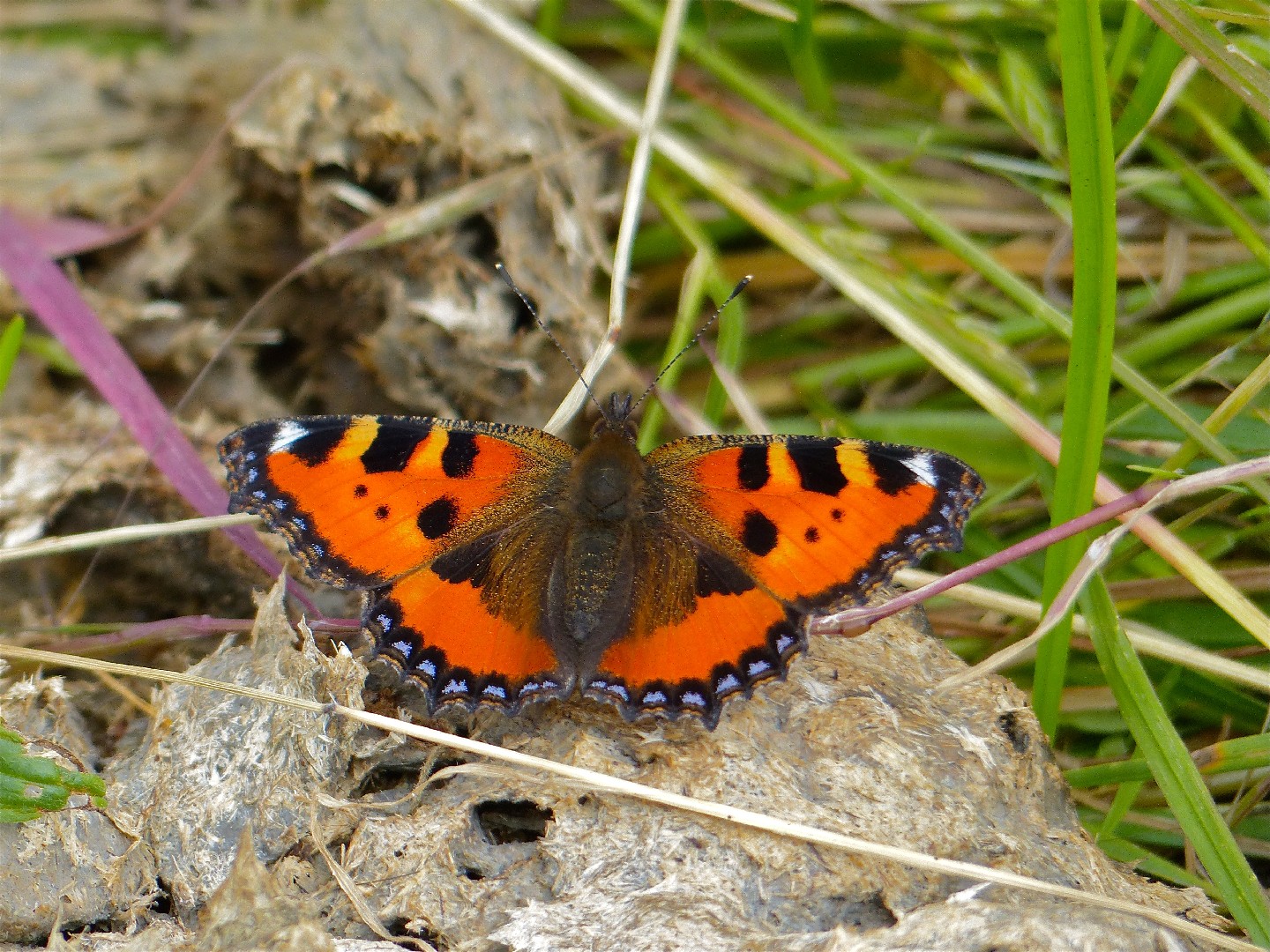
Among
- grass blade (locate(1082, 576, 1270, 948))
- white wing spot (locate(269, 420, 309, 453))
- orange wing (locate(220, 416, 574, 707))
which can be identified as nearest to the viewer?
grass blade (locate(1082, 576, 1270, 948))

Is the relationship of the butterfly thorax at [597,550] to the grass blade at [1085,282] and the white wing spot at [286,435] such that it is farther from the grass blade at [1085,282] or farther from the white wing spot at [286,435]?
the grass blade at [1085,282]

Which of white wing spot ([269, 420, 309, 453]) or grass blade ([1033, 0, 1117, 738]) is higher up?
grass blade ([1033, 0, 1117, 738])

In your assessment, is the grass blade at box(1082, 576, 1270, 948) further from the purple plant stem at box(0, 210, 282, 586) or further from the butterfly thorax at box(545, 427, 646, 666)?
the purple plant stem at box(0, 210, 282, 586)

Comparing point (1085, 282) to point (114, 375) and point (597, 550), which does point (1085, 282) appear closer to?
point (597, 550)

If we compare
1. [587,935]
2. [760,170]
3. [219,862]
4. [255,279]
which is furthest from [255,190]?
[587,935]

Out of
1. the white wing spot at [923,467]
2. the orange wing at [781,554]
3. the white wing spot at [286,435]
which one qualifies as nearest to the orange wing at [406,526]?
the white wing spot at [286,435]

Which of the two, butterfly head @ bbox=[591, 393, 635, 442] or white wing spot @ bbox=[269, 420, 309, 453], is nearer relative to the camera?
white wing spot @ bbox=[269, 420, 309, 453]

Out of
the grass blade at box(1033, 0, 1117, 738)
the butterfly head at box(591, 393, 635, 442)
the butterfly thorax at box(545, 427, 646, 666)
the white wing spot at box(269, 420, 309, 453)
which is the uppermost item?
the grass blade at box(1033, 0, 1117, 738)

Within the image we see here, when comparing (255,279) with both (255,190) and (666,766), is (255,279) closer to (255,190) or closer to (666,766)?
(255,190)

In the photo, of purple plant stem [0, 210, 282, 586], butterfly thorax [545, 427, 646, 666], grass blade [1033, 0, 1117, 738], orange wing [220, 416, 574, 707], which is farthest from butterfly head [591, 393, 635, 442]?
grass blade [1033, 0, 1117, 738]
